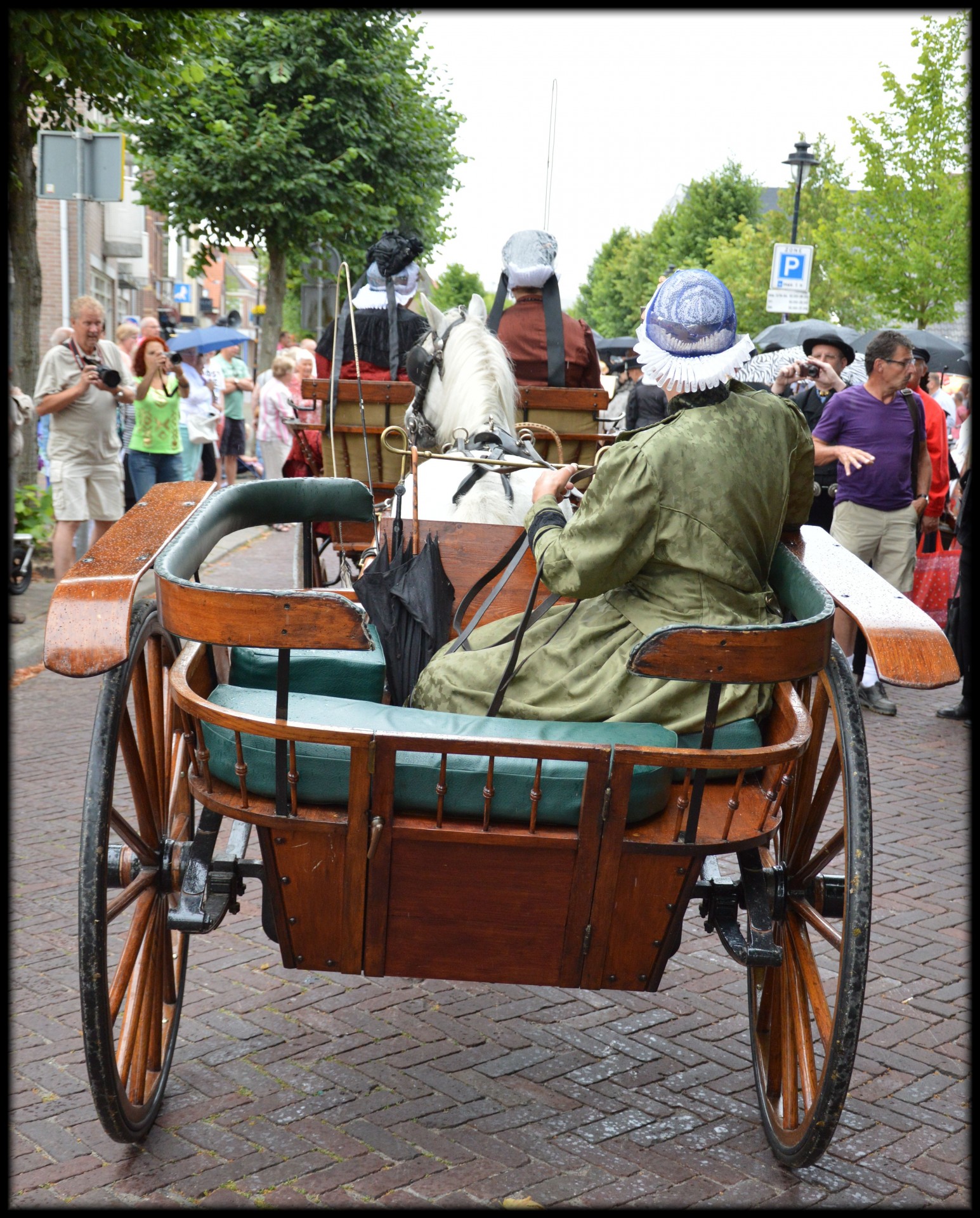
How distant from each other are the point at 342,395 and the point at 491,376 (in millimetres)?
1610

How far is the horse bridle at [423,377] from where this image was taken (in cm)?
566

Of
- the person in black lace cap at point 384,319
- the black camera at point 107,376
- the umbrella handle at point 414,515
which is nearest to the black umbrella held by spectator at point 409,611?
the umbrella handle at point 414,515

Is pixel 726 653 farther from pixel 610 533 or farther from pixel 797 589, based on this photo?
pixel 797 589

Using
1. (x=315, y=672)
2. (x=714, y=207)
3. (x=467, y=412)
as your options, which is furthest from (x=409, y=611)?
(x=714, y=207)

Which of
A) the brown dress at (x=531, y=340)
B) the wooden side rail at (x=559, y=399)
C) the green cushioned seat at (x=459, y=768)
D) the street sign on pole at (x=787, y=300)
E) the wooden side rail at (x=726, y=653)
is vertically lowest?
the green cushioned seat at (x=459, y=768)

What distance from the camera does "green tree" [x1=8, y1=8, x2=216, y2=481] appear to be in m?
7.51

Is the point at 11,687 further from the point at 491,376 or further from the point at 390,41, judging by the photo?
the point at 390,41

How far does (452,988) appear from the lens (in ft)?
12.4

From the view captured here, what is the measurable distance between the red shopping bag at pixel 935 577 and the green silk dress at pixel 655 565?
5.39m

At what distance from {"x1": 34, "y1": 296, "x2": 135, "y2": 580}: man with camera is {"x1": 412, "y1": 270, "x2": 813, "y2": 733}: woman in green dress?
6245 millimetres

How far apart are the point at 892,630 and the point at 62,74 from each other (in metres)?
6.88

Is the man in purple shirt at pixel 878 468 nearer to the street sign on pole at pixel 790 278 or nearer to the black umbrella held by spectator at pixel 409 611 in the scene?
the black umbrella held by spectator at pixel 409 611

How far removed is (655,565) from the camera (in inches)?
115

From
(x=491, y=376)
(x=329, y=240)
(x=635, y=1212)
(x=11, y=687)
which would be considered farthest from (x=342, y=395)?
(x=329, y=240)
